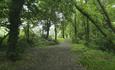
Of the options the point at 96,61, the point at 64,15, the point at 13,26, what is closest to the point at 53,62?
the point at 96,61

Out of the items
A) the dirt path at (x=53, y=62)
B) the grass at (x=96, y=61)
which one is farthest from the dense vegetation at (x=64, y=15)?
the dirt path at (x=53, y=62)

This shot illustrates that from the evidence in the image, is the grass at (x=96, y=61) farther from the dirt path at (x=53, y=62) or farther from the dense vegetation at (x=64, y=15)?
the dirt path at (x=53, y=62)

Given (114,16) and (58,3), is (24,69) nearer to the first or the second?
(58,3)

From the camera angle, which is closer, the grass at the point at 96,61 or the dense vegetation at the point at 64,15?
the grass at the point at 96,61

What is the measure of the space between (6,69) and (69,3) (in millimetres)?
6854

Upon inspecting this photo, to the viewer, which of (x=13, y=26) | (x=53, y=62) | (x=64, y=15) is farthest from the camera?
(x=64, y=15)

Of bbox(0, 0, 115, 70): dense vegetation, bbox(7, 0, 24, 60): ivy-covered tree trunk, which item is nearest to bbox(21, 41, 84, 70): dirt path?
bbox(0, 0, 115, 70): dense vegetation

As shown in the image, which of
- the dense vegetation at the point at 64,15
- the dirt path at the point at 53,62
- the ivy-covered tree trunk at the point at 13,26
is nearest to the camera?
the dirt path at the point at 53,62

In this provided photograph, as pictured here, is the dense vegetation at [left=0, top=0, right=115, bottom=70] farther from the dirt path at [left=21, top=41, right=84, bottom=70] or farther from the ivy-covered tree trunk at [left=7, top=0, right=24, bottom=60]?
the dirt path at [left=21, top=41, right=84, bottom=70]

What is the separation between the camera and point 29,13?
713 inches

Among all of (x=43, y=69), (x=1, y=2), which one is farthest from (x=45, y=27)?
(x=43, y=69)

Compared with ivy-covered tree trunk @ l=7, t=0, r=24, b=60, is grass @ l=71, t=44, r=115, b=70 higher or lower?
lower

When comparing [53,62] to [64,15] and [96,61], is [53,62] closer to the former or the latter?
[96,61]

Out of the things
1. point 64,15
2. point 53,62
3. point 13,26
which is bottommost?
point 53,62
